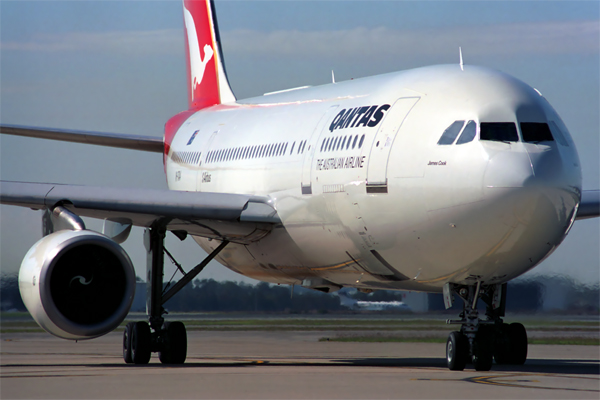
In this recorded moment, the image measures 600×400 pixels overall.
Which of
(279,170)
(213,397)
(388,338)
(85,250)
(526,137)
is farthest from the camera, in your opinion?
(388,338)

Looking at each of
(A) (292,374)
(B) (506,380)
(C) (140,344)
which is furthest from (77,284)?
(B) (506,380)

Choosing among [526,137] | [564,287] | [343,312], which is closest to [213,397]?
[526,137]

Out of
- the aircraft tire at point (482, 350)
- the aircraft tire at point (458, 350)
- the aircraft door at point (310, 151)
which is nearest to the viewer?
→ the aircraft tire at point (482, 350)

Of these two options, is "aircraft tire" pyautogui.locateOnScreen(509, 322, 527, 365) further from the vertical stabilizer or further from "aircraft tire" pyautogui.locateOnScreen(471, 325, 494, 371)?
the vertical stabilizer

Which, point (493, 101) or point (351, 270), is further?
point (351, 270)

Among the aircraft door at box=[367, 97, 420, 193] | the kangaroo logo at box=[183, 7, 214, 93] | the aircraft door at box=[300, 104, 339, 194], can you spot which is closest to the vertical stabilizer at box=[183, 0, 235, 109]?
the kangaroo logo at box=[183, 7, 214, 93]

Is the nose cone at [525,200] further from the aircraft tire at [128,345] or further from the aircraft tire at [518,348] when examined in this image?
the aircraft tire at [128,345]

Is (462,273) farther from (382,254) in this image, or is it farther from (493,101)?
(493,101)

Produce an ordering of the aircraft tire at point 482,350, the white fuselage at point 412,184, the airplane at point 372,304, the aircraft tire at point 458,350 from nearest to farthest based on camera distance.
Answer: the white fuselage at point 412,184
the aircraft tire at point 482,350
the aircraft tire at point 458,350
the airplane at point 372,304

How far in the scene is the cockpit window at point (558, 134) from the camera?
12383 millimetres

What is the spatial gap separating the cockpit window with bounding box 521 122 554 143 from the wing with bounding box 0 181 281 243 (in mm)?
4725

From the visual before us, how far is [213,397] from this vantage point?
9.70m

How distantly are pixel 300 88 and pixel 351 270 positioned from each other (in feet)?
14.8

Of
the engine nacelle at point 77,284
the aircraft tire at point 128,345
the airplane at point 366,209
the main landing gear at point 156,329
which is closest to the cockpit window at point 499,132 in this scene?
the airplane at point 366,209
